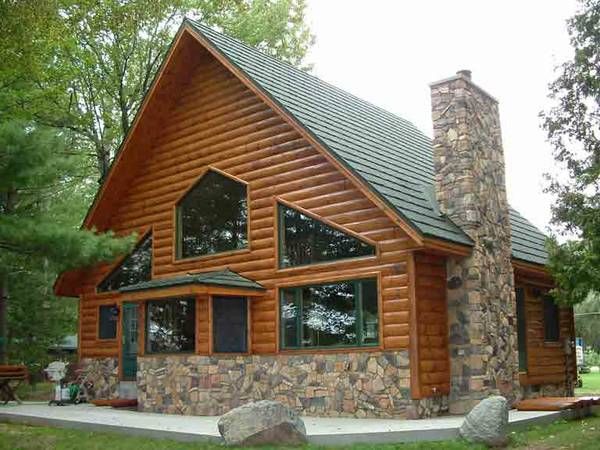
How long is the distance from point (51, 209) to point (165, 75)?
25.2ft

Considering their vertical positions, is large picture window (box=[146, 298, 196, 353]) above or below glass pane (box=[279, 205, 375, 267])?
below

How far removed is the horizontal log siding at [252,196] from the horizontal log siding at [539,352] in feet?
15.6

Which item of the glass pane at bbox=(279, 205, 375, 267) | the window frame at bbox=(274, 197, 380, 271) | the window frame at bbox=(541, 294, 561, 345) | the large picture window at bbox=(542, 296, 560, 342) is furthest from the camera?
the large picture window at bbox=(542, 296, 560, 342)

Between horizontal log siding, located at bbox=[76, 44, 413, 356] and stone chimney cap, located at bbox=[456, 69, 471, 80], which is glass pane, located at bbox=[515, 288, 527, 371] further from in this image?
stone chimney cap, located at bbox=[456, 69, 471, 80]

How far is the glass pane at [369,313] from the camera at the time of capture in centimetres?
1177

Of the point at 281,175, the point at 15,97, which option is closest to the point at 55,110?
the point at 15,97

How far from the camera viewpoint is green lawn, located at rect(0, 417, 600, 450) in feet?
29.7

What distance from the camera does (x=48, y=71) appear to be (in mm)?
18750

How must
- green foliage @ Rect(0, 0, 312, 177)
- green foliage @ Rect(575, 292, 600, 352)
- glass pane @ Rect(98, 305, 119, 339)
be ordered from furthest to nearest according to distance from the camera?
green foliage @ Rect(575, 292, 600, 352) < green foliage @ Rect(0, 0, 312, 177) < glass pane @ Rect(98, 305, 119, 339)

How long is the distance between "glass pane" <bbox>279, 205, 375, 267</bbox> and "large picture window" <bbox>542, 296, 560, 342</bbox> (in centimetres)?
579

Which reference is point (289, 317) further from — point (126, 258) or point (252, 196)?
point (126, 258)

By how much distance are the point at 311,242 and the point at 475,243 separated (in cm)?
278

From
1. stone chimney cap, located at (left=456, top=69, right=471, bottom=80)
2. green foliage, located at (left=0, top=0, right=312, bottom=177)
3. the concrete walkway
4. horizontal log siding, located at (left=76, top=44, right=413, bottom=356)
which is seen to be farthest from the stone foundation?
green foliage, located at (left=0, top=0, right=312, bottom=177)

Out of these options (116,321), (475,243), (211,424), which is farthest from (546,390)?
(116,321)
